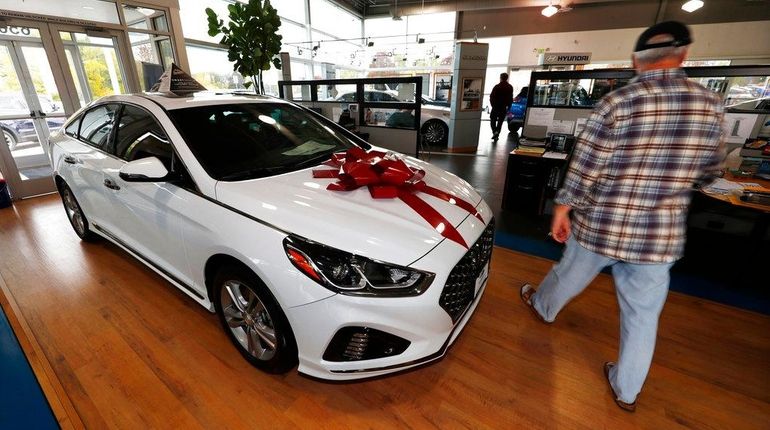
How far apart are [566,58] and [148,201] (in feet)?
22.9

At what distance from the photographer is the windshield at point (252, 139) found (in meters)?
1.57

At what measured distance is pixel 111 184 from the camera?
1960 mm

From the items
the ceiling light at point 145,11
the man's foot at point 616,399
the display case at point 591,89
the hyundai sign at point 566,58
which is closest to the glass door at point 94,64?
the ceiling light at point 145,11

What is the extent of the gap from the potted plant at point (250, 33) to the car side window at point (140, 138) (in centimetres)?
340

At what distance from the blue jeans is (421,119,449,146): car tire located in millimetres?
6295

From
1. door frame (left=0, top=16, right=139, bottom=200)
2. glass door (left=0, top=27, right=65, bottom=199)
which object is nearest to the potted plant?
door frame (left=0, top=16, right=139, bottom=200)

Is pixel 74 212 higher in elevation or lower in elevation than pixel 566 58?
lower

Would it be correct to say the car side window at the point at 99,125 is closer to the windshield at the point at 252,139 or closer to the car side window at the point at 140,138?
the car side window at the point at 140,138

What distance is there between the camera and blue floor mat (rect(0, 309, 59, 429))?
4.20 feet

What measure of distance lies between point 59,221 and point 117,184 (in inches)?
92.4

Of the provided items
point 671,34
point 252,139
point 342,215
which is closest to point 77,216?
point 252,139

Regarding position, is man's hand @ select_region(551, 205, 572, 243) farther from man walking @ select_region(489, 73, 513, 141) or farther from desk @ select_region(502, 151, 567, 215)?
man walking @ select_region(489, 73, 513, 141)

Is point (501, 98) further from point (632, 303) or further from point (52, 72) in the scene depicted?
point (52, 72)

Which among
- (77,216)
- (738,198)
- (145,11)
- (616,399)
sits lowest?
(616,399)
